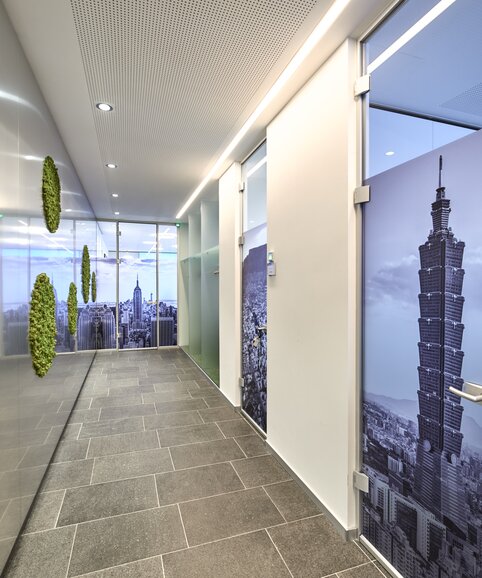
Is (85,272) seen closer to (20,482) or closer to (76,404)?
(76,404)

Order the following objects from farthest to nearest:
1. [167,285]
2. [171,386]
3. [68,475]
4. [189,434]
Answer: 1. [167,285]
2. [171,386]
3. [189,434]
4. [68,475]

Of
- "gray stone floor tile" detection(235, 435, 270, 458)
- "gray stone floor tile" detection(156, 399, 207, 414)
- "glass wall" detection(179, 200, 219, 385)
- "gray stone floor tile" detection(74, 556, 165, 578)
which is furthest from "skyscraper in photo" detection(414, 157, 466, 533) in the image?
"glass wall" detection(179, 200, 219, 385)

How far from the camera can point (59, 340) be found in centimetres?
307

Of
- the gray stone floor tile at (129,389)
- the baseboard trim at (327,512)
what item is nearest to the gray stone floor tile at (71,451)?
the gray stone floor tile at (129,389)

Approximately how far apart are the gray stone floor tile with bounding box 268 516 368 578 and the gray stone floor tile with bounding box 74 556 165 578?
681mm

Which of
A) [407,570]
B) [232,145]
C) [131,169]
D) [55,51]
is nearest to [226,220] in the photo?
[232,145]

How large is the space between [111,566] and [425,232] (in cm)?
237

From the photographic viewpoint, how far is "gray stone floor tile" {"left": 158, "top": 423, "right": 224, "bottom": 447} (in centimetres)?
332

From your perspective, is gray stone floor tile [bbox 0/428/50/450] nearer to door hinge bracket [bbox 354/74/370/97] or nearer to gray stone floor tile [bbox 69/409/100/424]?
gray stone floor tile [bbox 69/409/100/424]

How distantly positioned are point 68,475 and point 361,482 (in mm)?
2238

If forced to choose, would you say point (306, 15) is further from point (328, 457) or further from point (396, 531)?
point (396, 531)

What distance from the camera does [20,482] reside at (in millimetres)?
1991

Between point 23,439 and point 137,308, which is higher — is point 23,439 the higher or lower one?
the lower one

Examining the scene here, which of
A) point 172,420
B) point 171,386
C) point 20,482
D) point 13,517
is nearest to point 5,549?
point 13,517
